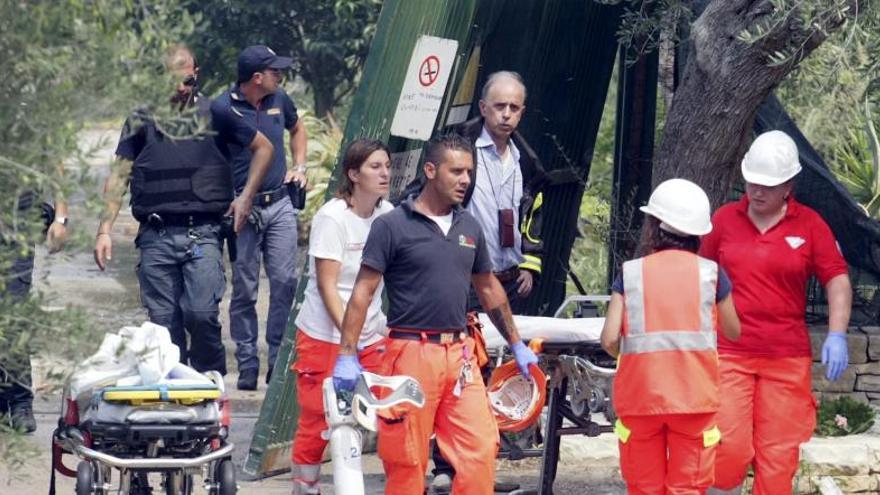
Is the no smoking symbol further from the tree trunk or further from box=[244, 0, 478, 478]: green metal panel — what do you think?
the tree trunk

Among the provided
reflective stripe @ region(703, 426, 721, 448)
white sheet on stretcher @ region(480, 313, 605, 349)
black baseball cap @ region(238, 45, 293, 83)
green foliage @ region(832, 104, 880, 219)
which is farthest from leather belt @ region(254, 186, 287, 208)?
reflective stripe @ region(703, 426, 721, 448)

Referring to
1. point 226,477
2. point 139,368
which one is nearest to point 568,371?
point 226,477

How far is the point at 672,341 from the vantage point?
670 cm

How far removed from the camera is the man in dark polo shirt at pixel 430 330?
22.1ft

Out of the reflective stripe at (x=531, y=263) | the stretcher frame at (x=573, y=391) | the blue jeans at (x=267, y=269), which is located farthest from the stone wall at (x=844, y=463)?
the blue jeans at (x=267, y=269)

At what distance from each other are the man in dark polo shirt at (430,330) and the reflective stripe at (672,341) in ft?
2.12

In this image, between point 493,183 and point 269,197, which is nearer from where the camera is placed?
point 493,183

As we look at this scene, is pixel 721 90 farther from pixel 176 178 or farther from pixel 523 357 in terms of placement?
pixel 176 178

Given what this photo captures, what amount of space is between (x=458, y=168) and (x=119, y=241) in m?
11.7

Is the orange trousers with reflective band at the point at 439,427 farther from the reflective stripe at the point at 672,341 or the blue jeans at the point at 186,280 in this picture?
the blue jeans at the point at 186,280

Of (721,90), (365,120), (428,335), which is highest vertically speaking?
(721,90)

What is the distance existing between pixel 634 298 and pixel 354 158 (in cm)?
143

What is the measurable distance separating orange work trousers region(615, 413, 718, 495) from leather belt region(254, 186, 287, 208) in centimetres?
363

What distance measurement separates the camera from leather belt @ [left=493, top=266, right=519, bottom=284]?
323 inches
